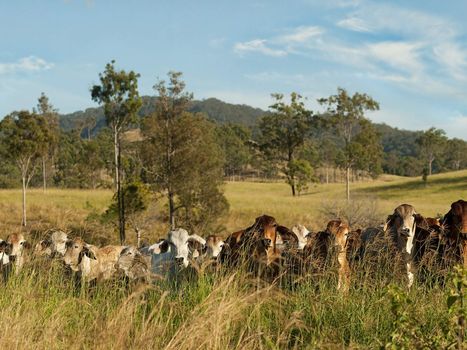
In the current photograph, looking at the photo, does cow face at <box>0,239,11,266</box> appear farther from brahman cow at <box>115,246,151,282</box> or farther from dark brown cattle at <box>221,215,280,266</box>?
dark brown cattle at <box>221,215,280,266</box>

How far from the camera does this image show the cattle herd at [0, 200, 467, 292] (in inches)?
300

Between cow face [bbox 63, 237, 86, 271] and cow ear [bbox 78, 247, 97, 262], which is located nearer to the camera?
cow face [bbox 63, 237, 86, 271]

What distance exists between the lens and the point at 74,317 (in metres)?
5.73

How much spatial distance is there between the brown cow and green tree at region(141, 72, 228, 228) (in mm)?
29711

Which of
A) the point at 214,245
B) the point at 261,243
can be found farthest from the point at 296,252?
the point at 214,245

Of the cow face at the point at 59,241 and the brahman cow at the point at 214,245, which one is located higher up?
the cow face at the point at 59,241

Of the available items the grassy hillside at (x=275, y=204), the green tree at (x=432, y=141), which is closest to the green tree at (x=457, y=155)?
the green tree at (x=432, y=141)

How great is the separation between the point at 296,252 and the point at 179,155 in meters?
31.7

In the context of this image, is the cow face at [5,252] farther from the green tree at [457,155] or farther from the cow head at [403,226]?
the green tree at [457,155]

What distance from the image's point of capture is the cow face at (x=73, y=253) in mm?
10141

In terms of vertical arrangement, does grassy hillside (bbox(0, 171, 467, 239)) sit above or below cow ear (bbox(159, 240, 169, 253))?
below

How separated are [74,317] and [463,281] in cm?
372

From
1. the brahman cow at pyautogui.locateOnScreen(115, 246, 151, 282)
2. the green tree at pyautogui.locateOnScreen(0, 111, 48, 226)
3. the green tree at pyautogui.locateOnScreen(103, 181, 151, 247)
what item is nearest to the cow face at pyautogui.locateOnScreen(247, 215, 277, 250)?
the brahman cow at pyautogui.locateOnScreen(115, 246, 151, 282)

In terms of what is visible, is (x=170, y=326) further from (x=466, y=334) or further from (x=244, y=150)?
(x=244, y=150)
